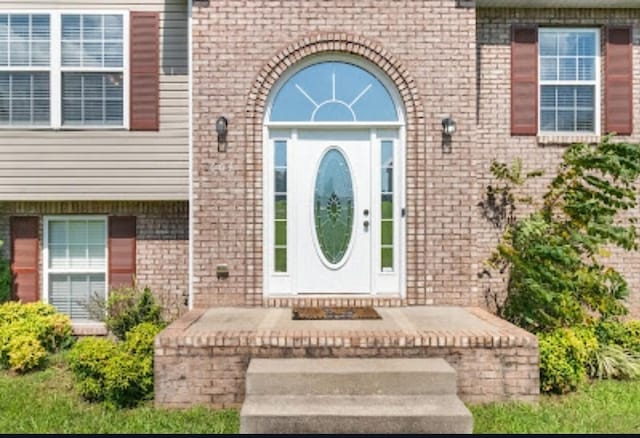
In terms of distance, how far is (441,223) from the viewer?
19.3 ft

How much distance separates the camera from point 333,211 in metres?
6.05

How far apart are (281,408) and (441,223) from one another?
3.17 meters

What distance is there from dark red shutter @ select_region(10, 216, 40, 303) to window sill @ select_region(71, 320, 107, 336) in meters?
0.68

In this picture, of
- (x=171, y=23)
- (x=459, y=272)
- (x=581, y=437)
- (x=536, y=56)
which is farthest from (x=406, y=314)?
(x=171, y=23)

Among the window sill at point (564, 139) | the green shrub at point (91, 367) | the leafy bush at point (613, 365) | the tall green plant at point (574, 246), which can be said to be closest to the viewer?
the green shrub at point (91, 367)

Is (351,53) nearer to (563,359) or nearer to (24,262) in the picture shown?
(563,359)

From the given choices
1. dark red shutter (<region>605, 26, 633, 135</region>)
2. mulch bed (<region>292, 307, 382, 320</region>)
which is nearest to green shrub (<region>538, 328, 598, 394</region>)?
mulch bed (<region>292, 307, 382, 320</region>)

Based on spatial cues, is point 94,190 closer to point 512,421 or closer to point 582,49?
point 512,421

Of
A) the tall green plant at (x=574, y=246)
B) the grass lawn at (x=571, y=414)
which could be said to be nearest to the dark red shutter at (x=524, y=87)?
the tall green plant at (x=574, y=246)

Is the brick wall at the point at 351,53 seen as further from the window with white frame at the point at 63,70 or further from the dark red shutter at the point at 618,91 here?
the dark red shutter at the point at 618,91

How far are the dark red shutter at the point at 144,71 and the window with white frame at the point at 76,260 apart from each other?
155 centimetres

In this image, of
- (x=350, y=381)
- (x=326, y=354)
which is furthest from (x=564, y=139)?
(x=350, y=381)

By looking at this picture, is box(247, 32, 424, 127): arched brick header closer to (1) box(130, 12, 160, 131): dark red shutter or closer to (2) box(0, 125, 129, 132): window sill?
(1) box(130, 12, 160, 131): dark red shutter

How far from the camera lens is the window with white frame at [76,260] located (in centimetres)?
669
